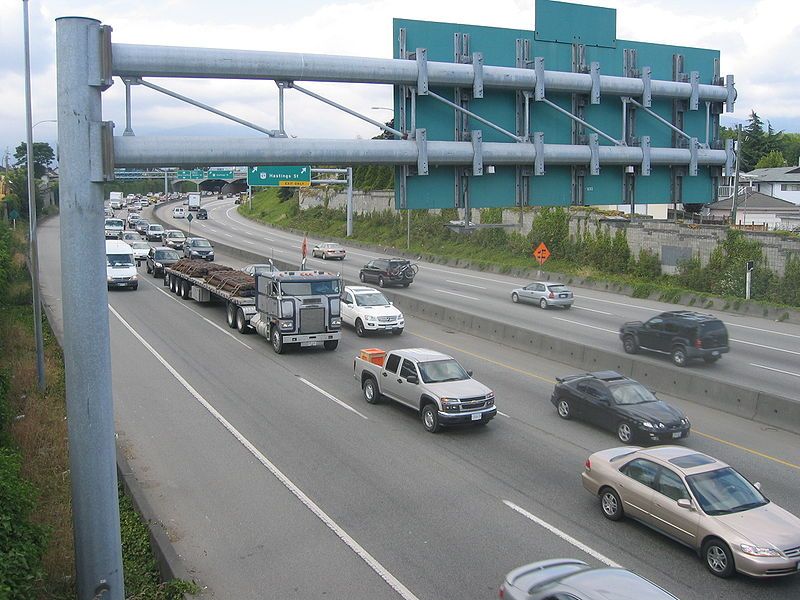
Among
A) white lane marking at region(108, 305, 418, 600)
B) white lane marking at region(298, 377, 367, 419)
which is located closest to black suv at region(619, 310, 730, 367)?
white lane marking at region(298, 377, 367, 419)

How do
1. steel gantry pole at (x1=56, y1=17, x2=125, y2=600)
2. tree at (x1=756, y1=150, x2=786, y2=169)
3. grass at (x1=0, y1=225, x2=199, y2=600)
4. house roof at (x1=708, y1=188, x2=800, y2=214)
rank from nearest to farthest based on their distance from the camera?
steel gantry pole at (x1=56, y1=17, x2=125, y2=600), grass at (x1=0, y1=225, x2=199, y2=600), house roof at (x1=708, y1=188, x2=800, y2=214), tree at (x1=756, y1=150, x2=786, y2=169)

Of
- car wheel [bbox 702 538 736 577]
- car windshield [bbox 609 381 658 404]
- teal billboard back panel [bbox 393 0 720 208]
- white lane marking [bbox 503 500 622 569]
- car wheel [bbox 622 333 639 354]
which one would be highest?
teal billboard back panel [bbox 393 0 720 208]

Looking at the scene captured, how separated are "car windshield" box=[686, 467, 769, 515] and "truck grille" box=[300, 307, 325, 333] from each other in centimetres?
1540

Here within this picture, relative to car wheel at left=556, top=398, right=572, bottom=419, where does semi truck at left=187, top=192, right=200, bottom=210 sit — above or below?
above

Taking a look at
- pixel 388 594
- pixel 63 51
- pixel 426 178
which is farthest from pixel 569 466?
pixel 63 51

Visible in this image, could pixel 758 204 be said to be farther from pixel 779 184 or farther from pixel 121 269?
pixel 121 269

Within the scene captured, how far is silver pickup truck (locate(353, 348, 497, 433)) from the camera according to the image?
1655 centimetres

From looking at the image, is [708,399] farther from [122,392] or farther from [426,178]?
[122,392]

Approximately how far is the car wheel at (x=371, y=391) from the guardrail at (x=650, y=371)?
7.38m

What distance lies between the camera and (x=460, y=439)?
54.6 feet

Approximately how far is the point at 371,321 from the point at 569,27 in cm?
1844

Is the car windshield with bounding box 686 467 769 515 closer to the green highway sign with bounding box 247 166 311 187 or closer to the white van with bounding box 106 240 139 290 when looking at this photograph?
the white van with bounding box 106 240 139 290

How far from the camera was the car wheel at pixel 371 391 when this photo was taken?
19172 mm

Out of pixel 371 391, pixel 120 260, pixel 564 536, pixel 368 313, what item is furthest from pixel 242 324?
pixel 564 536
